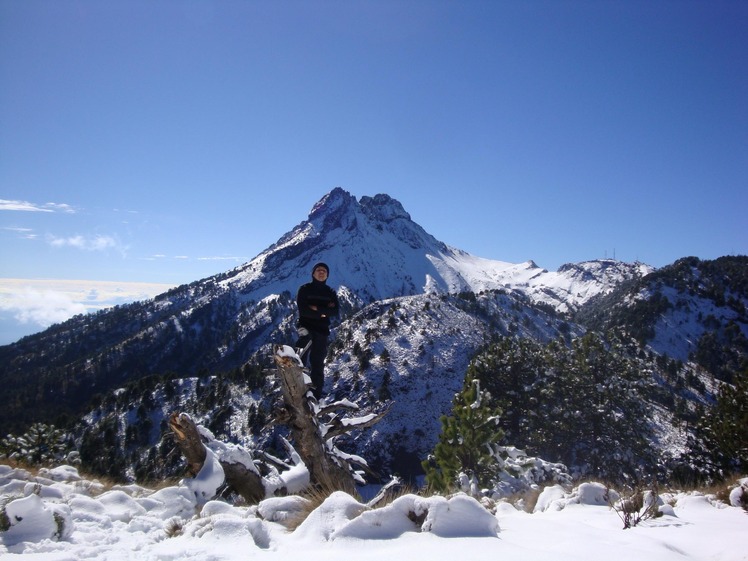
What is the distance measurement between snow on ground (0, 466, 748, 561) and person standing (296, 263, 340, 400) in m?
3.94

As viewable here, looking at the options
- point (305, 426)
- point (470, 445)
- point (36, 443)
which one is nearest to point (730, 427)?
point (470, 445)

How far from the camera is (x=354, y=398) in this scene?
78.1 meters

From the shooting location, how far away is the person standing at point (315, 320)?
30.9 ft

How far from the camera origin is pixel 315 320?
9617 mm

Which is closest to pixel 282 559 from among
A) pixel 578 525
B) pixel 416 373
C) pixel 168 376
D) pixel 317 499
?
pixel 317 499

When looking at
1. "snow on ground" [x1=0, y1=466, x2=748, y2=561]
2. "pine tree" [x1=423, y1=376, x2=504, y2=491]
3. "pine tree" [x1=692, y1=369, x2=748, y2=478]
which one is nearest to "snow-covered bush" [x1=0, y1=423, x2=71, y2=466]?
"snow on ground" [x1=0, y1=466, x2=748, y2=561]

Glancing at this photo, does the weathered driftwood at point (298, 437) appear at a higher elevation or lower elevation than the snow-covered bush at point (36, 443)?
higher

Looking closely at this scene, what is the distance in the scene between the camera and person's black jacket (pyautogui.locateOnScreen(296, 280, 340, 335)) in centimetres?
948

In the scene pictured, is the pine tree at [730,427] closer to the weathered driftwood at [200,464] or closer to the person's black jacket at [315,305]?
the person's black jacket at [315,305]

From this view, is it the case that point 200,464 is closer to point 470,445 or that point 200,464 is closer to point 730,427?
point 470,445

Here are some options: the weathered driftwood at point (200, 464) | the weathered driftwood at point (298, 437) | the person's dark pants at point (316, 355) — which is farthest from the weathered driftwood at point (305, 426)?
the person's dark pants at point (316, 355)

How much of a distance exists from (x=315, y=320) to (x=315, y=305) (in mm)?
370

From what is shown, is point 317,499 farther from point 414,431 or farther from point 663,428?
point 663,428

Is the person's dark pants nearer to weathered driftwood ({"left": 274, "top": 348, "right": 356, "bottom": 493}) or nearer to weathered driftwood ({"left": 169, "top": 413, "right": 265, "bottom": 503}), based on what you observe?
weathered driftwood ({"left": 274, "top": 348, "right": 356, "bottom": 493})
